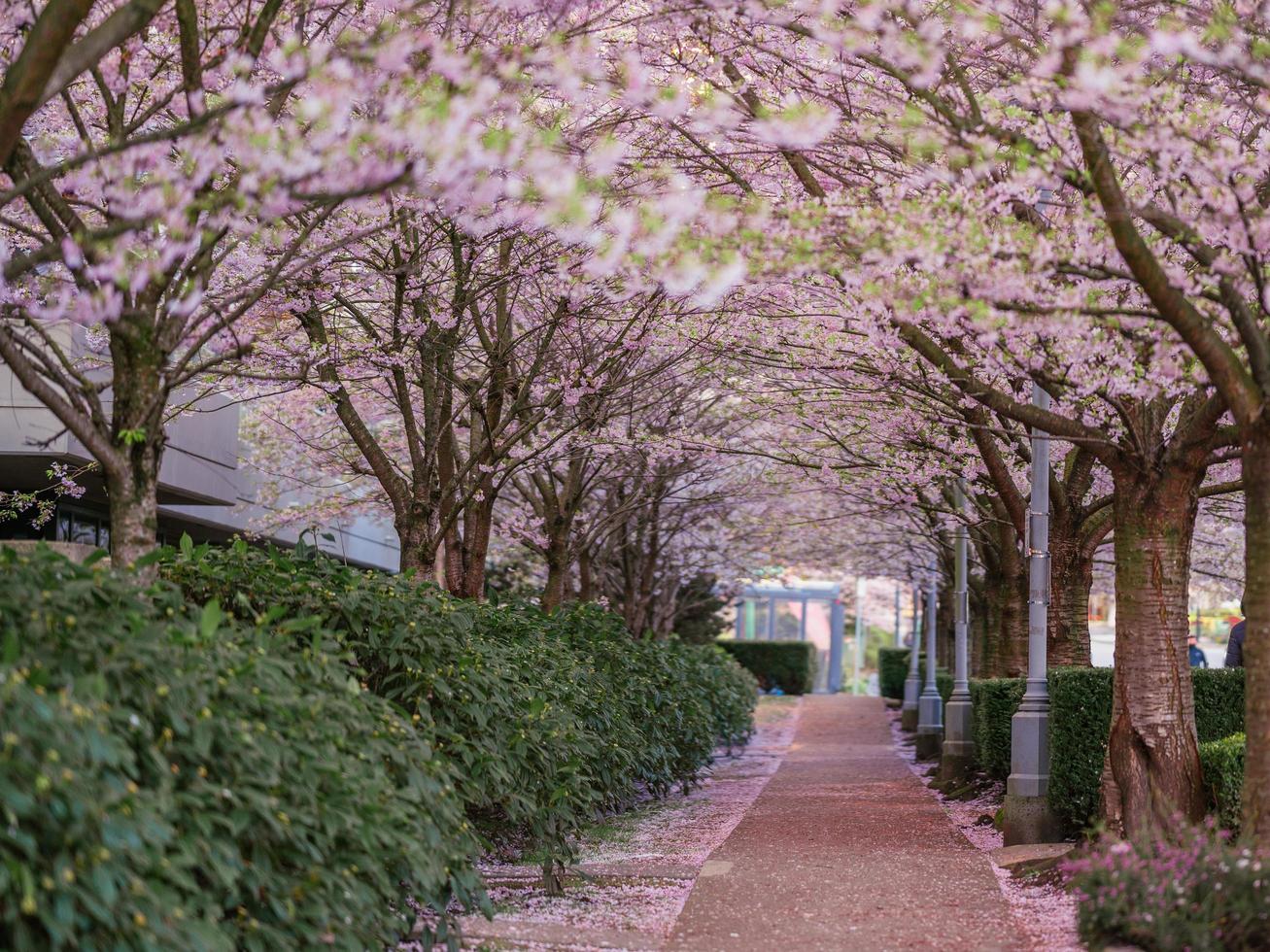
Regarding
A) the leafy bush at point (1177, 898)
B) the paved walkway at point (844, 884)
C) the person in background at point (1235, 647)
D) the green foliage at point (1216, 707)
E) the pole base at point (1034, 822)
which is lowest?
the paved walkway at point (844, 884)

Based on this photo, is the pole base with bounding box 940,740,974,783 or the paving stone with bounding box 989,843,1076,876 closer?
the paving stone with bounding box 989,843,1076,876

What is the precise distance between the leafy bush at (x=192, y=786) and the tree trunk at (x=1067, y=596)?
839cm

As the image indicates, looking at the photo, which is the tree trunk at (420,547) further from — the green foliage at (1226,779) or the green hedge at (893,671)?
the green hedge at (893,671)

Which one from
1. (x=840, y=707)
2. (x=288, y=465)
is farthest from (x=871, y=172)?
(x=840, y=707)

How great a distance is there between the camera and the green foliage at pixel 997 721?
43.1 feet

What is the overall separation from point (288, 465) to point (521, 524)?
531cm

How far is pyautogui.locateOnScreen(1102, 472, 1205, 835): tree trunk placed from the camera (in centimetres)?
848

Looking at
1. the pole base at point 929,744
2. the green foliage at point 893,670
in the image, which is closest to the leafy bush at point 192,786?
the pole base at point 929,744

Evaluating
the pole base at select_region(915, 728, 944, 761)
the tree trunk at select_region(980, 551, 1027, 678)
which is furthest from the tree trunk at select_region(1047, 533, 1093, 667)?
the pole base at select_region(915, 728, 944, 761)

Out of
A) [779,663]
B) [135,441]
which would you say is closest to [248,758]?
[135,441]

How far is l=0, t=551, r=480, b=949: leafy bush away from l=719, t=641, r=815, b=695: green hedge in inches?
1579

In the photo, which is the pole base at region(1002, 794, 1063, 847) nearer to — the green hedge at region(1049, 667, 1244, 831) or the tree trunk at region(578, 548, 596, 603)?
the green hedge at region(1049, 667, 1244, 831)

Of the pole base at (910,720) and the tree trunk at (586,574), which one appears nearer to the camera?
the tree trunk at (586,574)

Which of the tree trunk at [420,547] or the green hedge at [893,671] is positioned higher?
the tree trunk at [420,547]
